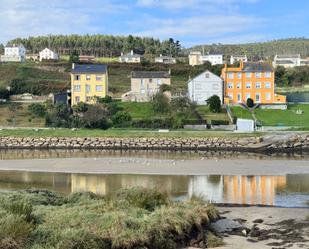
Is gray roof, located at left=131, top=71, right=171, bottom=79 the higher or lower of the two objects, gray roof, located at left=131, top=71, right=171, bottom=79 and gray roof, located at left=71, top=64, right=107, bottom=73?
the lower

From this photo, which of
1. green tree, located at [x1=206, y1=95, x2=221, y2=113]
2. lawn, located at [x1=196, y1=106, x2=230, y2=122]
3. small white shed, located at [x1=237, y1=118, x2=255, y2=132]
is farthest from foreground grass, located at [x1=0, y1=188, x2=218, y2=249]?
green tree, located at [x1=206, y1=95, x2=221, y2=113]

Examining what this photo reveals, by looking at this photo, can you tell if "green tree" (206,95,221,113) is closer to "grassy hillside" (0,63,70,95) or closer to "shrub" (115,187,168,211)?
"grassy hillside" (0,63,70,95)

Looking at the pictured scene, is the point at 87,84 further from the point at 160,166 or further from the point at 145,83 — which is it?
the point at 160,166

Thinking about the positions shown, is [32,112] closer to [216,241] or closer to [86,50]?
[216,241]

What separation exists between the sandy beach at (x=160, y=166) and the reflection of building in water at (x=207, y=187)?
2.34 metres

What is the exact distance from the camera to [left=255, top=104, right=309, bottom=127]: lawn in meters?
54.8

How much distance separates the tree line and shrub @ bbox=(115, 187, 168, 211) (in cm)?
11877

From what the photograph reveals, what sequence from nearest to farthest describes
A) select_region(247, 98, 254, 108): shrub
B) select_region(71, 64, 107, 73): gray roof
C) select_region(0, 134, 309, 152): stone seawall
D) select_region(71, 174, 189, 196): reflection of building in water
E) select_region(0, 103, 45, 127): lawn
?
select_region(71, 174, 189, 196): reflection of building in water
select_region(0, 134, 309, 152): stone seawall
select_region(0, 103, 45, 127): lawn
select_region(247, 98, 254, 108): shrub
select_region(71, 64, 107, 73): gray roof

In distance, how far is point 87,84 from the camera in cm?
6788

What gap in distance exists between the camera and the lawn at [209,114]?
187 feet

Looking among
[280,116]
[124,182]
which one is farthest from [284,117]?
[124,182]

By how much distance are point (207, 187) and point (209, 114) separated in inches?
1341

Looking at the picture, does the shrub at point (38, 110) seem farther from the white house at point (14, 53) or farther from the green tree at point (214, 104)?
the white house at point (14, 53)

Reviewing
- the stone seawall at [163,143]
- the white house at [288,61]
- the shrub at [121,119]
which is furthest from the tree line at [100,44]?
the stone seawall at [163,143]
